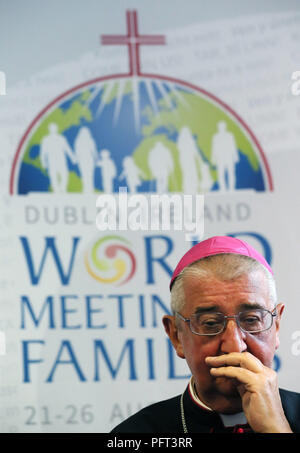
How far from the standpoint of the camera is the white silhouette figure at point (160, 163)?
9.87ft

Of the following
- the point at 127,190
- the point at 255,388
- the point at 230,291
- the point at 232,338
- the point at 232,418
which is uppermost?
the point at 127,190

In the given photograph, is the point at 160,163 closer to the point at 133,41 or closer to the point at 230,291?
the point at 133,41

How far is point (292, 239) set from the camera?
9.95 ft

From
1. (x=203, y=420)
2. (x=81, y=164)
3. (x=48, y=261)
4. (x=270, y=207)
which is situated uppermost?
(x=81, y=164)

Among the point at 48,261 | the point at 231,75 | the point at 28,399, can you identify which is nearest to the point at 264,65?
the point at 231,75

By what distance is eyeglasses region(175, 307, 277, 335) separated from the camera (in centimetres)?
175

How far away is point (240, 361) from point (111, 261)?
1389 millimetres

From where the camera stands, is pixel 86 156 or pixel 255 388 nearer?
pixel 255 388

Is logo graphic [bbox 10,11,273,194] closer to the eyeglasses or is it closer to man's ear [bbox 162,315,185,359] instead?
man's ear [bbox 162,315,185,359]

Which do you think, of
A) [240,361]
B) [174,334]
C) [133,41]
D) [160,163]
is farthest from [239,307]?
[133,41]

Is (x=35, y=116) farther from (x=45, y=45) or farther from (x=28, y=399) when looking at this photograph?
(x=28, y=399)

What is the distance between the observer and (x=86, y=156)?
2984 millimetres

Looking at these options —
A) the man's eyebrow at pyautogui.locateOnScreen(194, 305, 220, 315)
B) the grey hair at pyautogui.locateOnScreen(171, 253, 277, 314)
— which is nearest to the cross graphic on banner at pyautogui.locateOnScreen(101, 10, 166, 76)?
the grey hair at pyautogui.locateOnScreen(171, 253, 277, 314)

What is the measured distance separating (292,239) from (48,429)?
151 cm
